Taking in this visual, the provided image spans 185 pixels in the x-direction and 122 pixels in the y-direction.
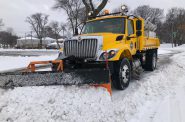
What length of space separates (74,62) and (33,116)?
246 centimetres

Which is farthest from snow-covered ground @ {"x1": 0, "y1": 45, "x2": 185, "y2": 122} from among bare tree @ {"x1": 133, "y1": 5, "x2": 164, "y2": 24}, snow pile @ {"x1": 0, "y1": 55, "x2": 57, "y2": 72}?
bare tree @ {"x1": 133, "y1": 5, "x2": 164, "y2": 24}

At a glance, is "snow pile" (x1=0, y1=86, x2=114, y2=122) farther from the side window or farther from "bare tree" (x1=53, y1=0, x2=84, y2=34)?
Result: "bare tree" (x1=53, y1=0, x2=84, y2=34)

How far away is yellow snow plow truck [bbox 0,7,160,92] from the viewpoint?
16.5 ft

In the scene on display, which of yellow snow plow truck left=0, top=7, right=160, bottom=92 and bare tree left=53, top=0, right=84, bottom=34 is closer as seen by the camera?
yellow snow plow truck left=0, top=7, right=160, bottom=92

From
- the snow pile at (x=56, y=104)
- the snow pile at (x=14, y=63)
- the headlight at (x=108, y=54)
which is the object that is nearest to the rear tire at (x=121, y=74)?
the headlight at (x=108, y=54)

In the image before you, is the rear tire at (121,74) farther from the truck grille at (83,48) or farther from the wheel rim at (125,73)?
the truck grille at (83,48)

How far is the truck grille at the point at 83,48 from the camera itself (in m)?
6.10

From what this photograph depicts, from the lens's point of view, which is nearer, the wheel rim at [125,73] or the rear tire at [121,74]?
the rear tire at [121,74]

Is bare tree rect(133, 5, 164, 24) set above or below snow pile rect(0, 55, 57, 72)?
above

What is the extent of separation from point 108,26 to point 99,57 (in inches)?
71.4

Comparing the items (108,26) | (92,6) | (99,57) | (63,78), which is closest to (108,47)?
(99,57)

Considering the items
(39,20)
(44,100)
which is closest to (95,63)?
(44,100)

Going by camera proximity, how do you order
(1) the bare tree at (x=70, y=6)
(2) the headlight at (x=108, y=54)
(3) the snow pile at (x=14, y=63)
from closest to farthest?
1. (2) the headlight at (x=108, y=54)
2. (3) the snow pile at (x=14, y=63)
3. (1) the bare tree at (x=70, y=6)

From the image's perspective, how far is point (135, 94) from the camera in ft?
19.9
